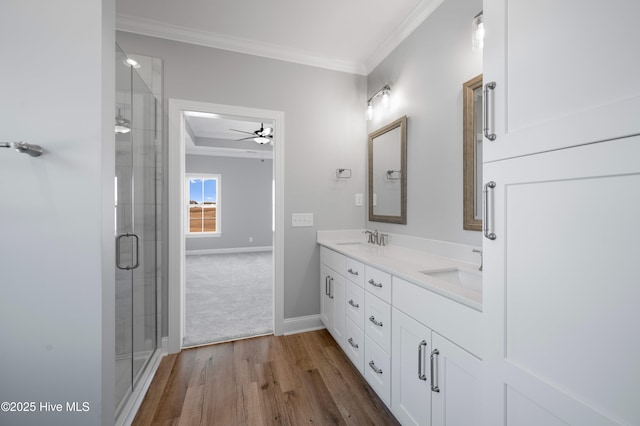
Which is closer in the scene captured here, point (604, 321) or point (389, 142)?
point (604, 321)

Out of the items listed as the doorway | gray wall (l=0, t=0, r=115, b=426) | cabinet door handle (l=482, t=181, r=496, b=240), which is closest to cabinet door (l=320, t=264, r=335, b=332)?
the doorway

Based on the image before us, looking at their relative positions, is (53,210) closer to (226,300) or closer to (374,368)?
(374,368)

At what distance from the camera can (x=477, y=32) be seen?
1470 mm

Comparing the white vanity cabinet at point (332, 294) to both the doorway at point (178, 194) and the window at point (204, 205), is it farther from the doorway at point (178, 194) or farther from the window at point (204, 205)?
the window at point (204, 205)

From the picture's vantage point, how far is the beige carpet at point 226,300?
2.60 m

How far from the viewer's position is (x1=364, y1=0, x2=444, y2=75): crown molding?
6.23ft

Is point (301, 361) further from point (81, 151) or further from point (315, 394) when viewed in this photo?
point (81, 151)

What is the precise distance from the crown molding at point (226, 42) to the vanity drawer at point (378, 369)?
2.56m

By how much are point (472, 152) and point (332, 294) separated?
1571 mm

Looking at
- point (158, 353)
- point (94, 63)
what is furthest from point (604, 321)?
point (158, 353)

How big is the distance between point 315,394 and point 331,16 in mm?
2795

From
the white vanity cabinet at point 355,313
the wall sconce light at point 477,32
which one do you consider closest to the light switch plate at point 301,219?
the white vanity cabinet at point 355,313

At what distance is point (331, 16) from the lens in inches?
81.8

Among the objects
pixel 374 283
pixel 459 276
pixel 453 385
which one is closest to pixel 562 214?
pixel 453 385
